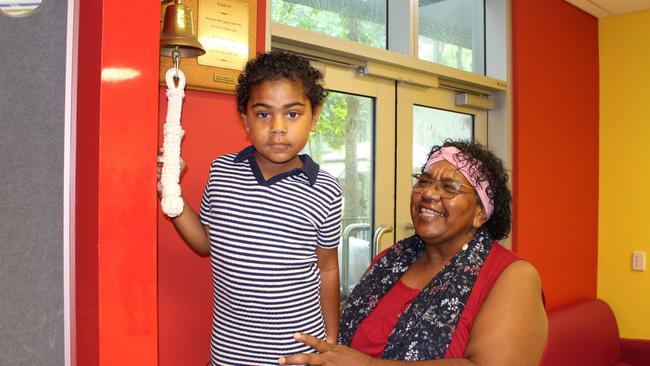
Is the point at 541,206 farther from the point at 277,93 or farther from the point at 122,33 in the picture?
the point at 122,33

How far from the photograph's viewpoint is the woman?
1.24 m

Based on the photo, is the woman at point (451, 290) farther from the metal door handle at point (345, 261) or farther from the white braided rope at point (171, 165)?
the metal door handle at point (345, 261)

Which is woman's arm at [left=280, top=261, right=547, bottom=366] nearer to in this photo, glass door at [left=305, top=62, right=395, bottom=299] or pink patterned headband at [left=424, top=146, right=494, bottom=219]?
pink patterned headband at [left=424, top=146, right=494, bottom=219]

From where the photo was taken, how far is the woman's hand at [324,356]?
3.68ft

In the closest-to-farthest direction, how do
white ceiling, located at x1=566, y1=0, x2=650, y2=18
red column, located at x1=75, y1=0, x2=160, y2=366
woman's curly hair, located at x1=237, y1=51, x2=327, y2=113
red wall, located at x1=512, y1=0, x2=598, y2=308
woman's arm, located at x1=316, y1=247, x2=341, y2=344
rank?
red column, located at x1=75, y1=0, x2=160, y2=366
woman's curly hair, located at x1=237, y1=51, x2=327, y2=113
woman's arm, located at x1=316, y1=247, x2=341, y2=344
red wall, located at x1=512, y1=0, x2=598, y2=308
white ceiling, located at x1=566, y1=0, x2=650, y2=18

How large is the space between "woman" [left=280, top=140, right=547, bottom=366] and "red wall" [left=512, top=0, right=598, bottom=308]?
1.55 meters

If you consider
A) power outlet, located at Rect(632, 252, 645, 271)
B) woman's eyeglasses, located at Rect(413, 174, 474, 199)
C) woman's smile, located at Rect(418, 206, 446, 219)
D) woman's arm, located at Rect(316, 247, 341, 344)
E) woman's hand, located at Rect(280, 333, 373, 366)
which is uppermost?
woman's eyeglasses, located at Rect(413, 174, 474, 199)

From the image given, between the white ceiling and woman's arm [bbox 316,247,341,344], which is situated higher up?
the white ceiling

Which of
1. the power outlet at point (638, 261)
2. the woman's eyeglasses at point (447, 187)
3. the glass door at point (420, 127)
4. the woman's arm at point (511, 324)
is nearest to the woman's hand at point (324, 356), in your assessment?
the woman's arm at point (511, 324)

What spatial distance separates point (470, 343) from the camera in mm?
1261

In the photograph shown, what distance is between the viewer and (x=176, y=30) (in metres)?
1.19

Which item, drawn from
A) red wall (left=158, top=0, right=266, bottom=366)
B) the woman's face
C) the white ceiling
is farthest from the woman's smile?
the white ceiling

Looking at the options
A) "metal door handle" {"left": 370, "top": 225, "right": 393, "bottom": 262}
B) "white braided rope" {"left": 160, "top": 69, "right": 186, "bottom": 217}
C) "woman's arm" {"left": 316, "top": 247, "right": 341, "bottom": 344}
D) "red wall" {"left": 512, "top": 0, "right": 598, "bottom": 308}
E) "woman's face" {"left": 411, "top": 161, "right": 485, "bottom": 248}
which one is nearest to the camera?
"white braided rope" {"left": 160, "top": 69, "right": 186, "bottom": 217}

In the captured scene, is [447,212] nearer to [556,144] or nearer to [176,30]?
[176,30]
